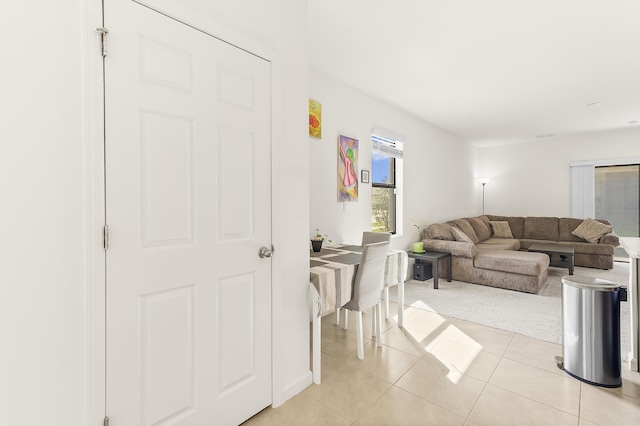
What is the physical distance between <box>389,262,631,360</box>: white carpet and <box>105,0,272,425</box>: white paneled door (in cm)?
250

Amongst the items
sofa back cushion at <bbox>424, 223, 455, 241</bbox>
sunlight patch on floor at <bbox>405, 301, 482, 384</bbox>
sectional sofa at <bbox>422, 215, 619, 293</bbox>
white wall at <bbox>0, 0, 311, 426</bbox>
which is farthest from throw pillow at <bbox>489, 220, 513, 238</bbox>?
white wall at <bbox>0, 0, 311, 426</bbox>

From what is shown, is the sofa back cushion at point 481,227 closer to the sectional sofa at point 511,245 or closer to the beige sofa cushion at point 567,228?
the sectional sofa at point 511,245

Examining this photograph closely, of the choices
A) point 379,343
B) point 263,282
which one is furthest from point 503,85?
point 263,282

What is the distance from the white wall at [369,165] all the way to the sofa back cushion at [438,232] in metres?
0.22

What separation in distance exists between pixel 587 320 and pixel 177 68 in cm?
289

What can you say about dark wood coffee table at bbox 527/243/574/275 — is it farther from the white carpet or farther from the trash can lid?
the trash can lid

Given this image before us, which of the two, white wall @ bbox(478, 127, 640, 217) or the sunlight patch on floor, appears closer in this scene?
the sunlight patch on floor

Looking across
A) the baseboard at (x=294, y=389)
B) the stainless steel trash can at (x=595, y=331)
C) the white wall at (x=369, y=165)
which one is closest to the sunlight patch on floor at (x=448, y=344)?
the stainless steel trash can at (x=595, y=331)

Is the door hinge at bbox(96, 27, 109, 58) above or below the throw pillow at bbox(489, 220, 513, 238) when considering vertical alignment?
above

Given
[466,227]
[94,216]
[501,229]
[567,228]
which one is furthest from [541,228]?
[94,216]

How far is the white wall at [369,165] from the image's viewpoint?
11.2 ft

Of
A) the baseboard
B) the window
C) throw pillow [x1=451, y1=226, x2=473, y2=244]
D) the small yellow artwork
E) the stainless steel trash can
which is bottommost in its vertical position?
the baseboard

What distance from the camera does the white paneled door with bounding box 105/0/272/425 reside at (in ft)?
4.16

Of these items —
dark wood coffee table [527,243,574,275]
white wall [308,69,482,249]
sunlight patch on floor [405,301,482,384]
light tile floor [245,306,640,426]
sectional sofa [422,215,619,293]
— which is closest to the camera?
light tile floor [245,306,640,426]
